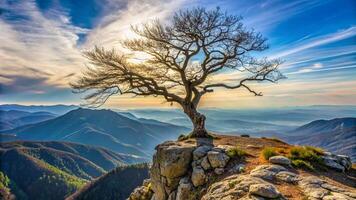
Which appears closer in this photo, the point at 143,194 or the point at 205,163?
the point at 205,163

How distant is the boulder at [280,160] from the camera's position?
16834mm

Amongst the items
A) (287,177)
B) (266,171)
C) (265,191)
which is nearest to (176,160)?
(266,171)

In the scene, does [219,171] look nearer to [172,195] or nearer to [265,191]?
[172,195]

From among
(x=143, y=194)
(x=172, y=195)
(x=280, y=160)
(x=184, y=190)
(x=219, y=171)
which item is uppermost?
(x=280, y=160)

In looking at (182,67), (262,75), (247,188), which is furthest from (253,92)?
(247,188)

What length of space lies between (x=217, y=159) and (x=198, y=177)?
165cm

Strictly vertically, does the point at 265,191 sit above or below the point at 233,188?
above

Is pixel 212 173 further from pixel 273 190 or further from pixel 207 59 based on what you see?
pixel 207 59

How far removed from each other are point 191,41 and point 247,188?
664 inches

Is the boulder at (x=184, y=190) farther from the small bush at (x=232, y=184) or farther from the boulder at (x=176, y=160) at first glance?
the small bush at (x=232, y=184)

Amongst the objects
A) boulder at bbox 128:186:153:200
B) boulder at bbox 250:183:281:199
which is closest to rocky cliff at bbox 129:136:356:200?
boulder at bbox 250:183:281:199

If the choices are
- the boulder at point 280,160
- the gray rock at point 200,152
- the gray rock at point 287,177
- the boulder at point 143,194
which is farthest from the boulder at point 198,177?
the boulder at point 143,194

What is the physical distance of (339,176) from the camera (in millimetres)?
16156

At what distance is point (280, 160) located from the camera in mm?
16938
